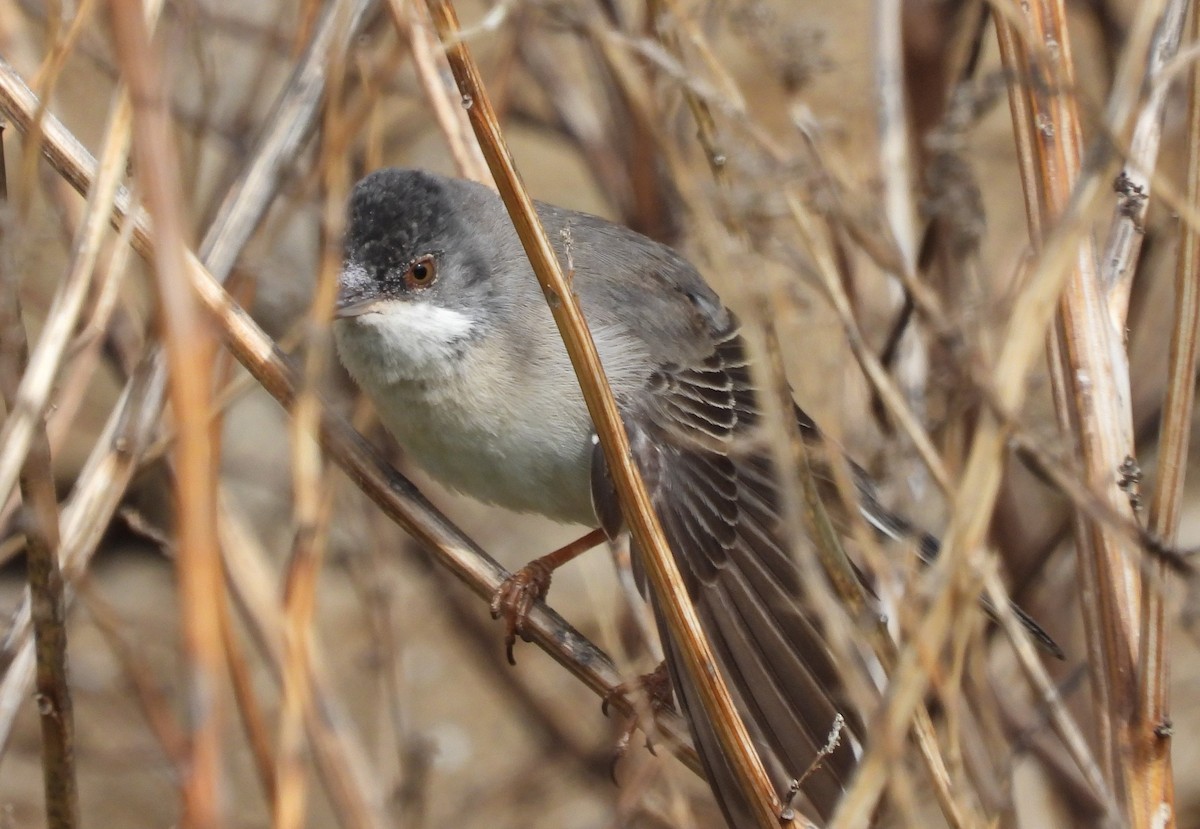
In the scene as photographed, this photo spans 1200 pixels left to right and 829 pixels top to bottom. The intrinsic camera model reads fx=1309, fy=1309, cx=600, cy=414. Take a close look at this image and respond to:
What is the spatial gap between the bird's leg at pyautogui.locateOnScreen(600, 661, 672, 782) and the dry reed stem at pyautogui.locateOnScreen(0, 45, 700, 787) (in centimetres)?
3

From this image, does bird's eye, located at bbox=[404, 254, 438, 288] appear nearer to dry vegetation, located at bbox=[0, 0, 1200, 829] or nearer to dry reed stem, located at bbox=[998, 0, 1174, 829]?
dry vegetation, located at bbox=[0, 0, 1200, 829]

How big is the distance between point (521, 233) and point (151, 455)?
48.2 inches

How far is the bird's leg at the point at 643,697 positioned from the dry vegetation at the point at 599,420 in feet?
0.17

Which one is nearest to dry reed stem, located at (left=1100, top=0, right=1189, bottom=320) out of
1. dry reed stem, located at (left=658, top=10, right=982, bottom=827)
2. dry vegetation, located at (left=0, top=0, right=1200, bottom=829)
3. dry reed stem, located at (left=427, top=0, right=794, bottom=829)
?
dry vegetation, located at (left=0, top=0, right=1200, bottom=829)

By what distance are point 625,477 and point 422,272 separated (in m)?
1.21

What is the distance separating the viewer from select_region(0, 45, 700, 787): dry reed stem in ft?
6.92

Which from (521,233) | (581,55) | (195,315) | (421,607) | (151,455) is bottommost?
(421,607)

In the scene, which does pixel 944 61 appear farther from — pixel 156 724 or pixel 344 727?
pixel 156 724

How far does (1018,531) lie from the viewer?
390cm

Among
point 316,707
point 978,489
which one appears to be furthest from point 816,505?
point 316,707

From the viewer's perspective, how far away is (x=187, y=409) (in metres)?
1.08

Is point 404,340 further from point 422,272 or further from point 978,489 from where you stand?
point 978,489

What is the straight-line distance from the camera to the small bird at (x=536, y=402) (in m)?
2.71

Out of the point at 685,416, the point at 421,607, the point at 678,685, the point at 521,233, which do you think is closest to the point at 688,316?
the point at 685,416
